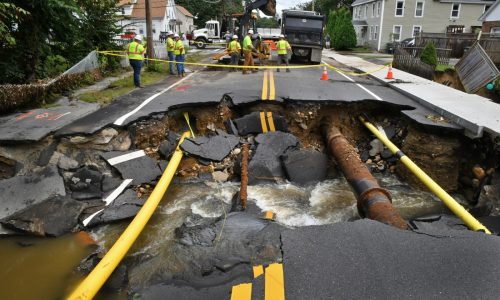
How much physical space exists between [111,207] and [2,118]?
13.0 feet

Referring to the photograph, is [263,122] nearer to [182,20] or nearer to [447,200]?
[447,200]

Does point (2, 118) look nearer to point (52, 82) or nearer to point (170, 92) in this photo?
point (52, 82)

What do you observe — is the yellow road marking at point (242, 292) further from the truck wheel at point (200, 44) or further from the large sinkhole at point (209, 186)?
the truck wheel at point (200, 44)

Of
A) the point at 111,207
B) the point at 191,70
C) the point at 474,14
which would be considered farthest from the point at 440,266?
the point at 474,14

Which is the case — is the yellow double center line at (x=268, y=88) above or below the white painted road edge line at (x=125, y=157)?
above

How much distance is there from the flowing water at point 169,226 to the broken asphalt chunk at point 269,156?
0.96ft

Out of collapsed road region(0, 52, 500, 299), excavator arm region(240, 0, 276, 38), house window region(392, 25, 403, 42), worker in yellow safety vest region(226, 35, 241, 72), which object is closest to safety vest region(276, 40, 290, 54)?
worker in yellow safety vest region(226, 35, 241, 72)

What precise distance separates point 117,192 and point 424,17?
37.9m

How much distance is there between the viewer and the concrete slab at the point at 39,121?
656 cm

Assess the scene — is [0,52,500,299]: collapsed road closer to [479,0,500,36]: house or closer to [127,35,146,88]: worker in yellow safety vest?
[127,35,146,88]: worker in yellow safety vest

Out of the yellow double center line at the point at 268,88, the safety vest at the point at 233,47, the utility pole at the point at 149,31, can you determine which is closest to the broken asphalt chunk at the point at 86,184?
the yellow double center line at the point at 268,88

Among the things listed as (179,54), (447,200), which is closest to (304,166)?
(447,200)

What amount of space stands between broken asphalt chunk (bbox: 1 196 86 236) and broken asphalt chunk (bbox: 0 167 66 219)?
14cm

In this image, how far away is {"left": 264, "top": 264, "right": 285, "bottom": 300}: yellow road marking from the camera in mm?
3324
